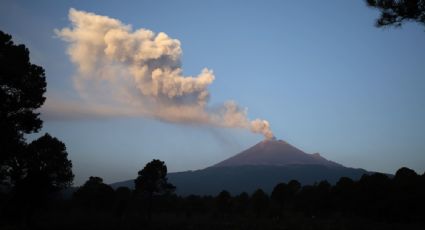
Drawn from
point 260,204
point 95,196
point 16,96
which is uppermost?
point 16,96

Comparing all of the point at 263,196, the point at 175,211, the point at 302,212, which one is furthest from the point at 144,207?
the point at 302,212

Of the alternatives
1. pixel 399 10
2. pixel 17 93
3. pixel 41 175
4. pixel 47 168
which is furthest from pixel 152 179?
pixel 399 10

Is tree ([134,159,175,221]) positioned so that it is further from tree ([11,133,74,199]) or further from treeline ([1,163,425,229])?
tree ([11,133,74,199])

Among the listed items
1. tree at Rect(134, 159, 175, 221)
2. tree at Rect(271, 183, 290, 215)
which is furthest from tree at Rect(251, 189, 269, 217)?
tree at Rect(134, 159, 175, 221)

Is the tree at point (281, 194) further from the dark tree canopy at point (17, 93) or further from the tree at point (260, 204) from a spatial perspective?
the dark tree canopy at point (17, 93)

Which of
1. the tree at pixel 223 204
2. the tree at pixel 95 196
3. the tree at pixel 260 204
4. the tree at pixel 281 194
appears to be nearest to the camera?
the tree at pixel 95 196

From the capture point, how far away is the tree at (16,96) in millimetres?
17031

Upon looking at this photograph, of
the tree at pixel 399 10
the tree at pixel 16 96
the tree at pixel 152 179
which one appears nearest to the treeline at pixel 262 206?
the tree at pixel 152 179

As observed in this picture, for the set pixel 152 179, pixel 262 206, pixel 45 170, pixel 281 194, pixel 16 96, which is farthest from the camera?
pixel 281 194

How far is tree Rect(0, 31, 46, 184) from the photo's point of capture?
55.9ft

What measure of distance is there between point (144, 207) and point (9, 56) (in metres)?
76.6

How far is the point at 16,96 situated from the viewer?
17.8m

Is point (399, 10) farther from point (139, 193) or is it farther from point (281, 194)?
point (281, 194)

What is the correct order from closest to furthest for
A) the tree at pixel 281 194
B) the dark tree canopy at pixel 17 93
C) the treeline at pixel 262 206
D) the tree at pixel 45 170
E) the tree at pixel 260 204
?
the dark tree canopy at pixel 17 93
the tree at pixel 45 170
the treeline at pixel 262 206
the tree at pixel 260 204
the tree at pixel 281 194
